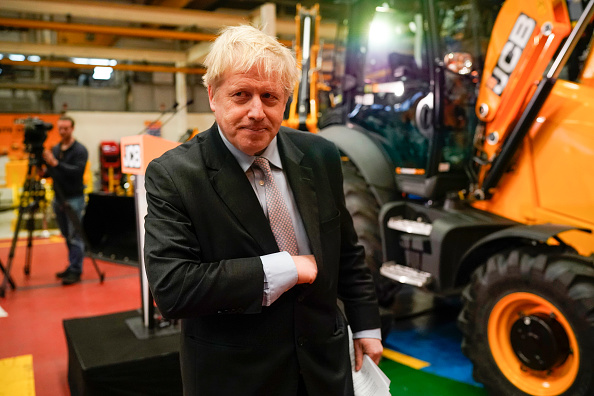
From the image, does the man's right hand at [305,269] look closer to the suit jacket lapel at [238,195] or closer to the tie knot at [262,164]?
the suit jacket lapel at [238,195]

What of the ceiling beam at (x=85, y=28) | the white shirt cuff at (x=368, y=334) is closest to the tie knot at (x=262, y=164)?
the white shirt cuff at (x=368, y=334)

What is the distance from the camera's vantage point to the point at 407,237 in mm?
3404

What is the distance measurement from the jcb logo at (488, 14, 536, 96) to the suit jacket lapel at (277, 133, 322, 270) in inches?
75.2

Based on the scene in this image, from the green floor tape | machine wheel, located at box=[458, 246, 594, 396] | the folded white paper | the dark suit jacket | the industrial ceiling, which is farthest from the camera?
the industrial ceiling

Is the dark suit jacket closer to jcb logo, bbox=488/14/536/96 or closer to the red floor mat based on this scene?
jcb logo, bbox=488/14/536/96

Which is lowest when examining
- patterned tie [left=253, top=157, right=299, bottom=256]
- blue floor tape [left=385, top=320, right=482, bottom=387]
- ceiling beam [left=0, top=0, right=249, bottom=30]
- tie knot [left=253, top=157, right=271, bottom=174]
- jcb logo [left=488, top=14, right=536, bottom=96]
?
blue floor tape [left=385, top=320, right=482, bottom=387]

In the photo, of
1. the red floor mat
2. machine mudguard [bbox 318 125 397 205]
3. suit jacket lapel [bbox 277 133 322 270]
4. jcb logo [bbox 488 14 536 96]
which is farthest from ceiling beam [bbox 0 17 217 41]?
suit jacket lapel [bbox 277 133 322 270]

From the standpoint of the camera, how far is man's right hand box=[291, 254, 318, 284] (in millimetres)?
1262

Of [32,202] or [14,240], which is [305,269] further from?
[32,202]

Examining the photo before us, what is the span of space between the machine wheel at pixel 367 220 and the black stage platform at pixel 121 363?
56.6 inches

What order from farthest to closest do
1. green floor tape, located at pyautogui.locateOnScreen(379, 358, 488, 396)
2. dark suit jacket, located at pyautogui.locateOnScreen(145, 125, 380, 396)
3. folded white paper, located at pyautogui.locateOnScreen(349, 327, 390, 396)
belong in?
1. green floor tape, located at pyautogui.locateOnScreen(379, 358, 488, 396)
2. folded white paper, located at pyautogui.locateOnScreen(349, 327, 390, 396)
3. dark suit jacket, located at pyautogui.locateOnScreen(145, 125, 380, 396)

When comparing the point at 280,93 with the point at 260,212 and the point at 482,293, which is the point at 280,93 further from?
the point at 482,293

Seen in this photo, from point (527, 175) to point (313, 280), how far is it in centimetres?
212

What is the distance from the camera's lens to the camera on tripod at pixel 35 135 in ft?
15.7
